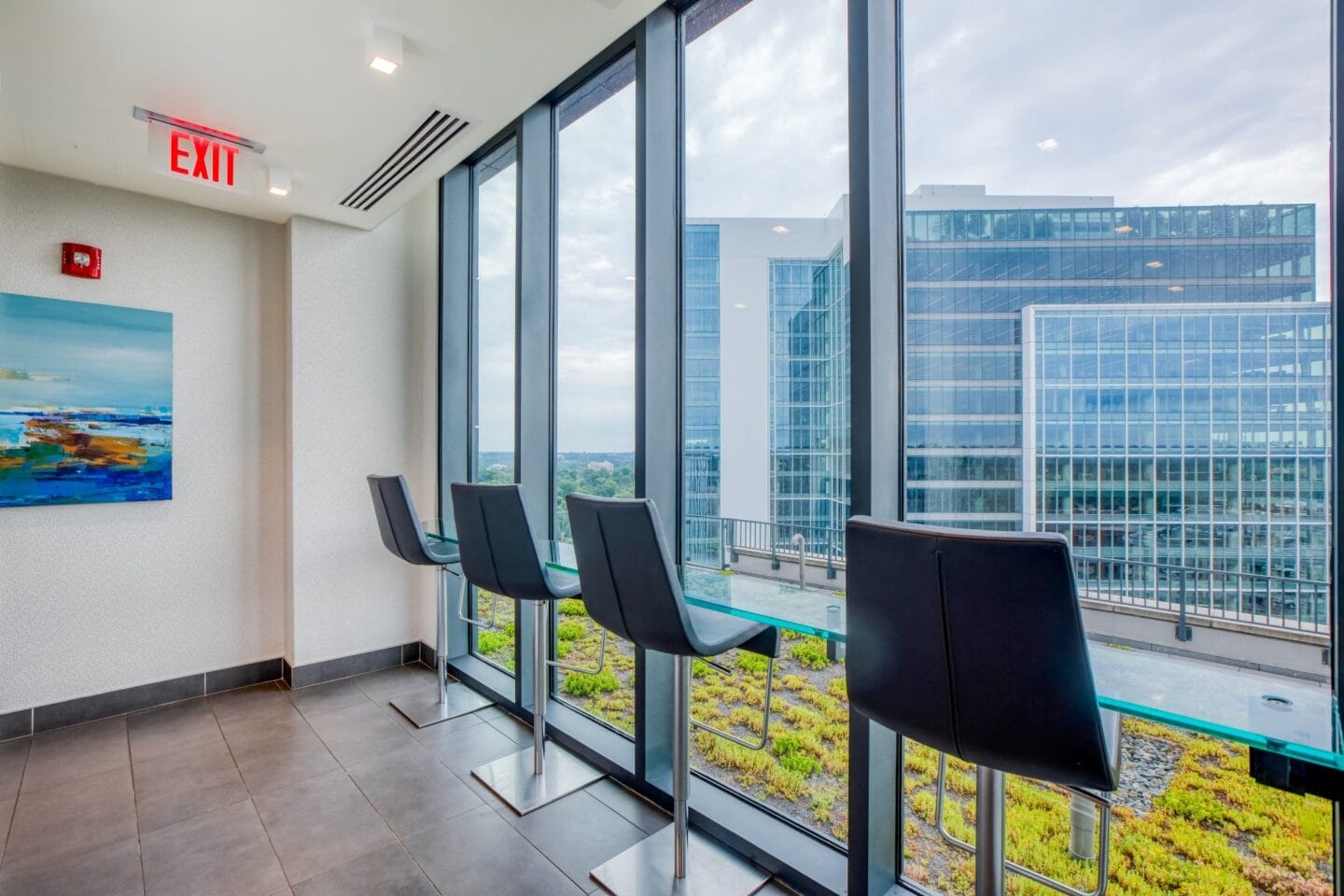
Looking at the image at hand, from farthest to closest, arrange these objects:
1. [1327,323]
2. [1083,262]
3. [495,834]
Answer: [495,834]
[1083,262]
[1327,323]

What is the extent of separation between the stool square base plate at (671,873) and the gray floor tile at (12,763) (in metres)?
2.48

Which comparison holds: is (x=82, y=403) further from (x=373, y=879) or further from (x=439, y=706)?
(x=373, y=879)

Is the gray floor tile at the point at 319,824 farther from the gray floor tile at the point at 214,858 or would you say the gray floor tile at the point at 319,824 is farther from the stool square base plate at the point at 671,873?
the stool square base plate at the point at 671,873

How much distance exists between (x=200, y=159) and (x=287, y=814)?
2.65m

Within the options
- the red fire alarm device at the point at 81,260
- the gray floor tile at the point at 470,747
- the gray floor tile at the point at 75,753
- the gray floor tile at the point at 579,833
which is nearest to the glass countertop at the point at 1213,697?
the gray floor tile at the point at 579,833

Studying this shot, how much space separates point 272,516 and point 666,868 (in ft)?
10.0

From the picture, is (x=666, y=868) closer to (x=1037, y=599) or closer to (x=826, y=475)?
(x=826, y=475)

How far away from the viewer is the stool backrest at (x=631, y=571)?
67.5 inches

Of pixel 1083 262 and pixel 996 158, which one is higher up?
pixel 996 158

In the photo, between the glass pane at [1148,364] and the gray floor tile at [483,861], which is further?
the gray floor tile at [483,861]

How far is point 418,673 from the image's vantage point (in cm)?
386

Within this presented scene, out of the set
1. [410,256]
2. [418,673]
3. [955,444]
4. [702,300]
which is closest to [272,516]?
[418,673]

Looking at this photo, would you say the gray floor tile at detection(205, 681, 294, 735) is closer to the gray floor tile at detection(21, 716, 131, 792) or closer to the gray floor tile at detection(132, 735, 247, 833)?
the gray floor tile at detection(132, 735, 247, 833)

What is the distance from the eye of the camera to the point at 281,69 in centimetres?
217
